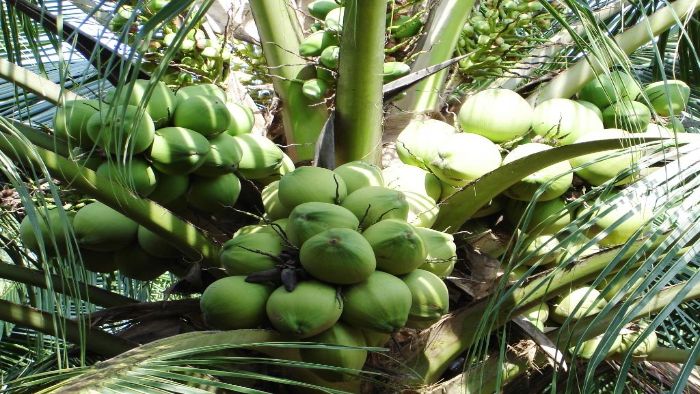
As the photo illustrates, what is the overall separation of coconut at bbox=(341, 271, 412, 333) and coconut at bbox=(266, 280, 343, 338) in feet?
0.09

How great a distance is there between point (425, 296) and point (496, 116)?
539 millimetres

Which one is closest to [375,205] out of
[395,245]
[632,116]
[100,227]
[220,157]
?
[395,245]

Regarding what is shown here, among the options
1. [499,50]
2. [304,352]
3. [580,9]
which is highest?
[580,9]

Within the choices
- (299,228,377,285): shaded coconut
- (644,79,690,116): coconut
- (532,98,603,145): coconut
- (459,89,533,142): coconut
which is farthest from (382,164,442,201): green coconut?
(644,79,690,116): coconut

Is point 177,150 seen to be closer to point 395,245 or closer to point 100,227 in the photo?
point 100,227

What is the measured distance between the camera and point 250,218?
1.94 meters

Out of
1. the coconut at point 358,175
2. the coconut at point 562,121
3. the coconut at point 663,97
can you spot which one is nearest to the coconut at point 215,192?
the coconut at point 358,175

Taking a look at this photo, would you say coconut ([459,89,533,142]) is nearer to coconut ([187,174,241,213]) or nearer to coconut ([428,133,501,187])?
coconut ([428,133,501,187])

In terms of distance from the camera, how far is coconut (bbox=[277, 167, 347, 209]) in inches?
64.6

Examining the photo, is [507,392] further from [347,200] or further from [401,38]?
[401,38]

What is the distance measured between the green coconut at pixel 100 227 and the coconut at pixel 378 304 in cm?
59

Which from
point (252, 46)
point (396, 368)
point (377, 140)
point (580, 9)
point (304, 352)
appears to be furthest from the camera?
point (252, 46)

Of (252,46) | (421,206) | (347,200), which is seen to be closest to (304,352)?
(347,200)

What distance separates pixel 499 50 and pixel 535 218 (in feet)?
1.51
